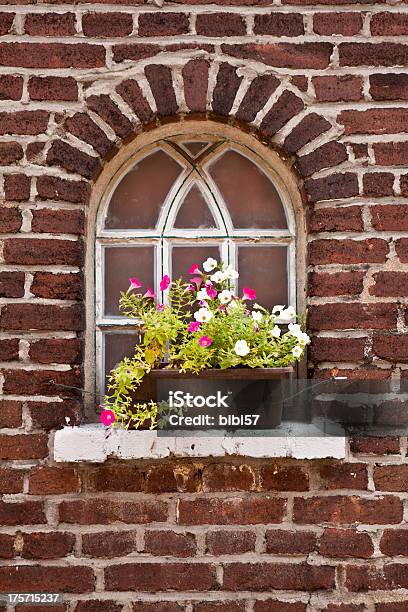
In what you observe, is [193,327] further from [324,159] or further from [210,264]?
[324,159]

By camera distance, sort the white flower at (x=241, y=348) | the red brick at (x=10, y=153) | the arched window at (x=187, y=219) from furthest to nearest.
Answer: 1. the arched window at (x=187, y=219)
2. the red brick at (x=10, y=153)
3. the white flower at (x=241, y=348)

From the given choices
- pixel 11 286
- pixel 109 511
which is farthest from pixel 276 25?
pixel 109 511

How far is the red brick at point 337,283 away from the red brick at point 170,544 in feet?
3.07

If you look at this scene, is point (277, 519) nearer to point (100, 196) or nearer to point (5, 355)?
point (5, 355)

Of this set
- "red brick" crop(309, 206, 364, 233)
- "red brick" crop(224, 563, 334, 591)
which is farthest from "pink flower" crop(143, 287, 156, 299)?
"red brick" crop(224, 563, 334, 591)

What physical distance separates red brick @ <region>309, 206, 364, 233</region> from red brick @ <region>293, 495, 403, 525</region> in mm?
904

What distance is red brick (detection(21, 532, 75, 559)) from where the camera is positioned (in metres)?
2.16

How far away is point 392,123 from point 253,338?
890 millimetres

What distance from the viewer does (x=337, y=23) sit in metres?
2.24

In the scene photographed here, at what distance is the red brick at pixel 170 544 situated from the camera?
2.16 meters

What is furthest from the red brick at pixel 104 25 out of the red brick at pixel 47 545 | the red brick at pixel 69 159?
the red brick at pixel 47 545

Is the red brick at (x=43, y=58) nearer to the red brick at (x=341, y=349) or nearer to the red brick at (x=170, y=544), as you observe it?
the red brick at (x=341, y=349)

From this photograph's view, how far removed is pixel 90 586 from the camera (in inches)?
84.9

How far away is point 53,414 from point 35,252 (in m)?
0.55
